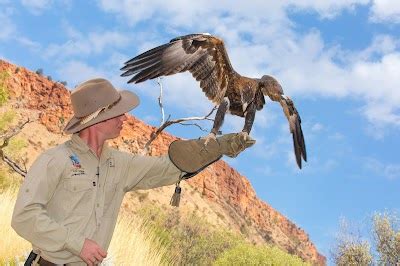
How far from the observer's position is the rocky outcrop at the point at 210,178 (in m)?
61.1

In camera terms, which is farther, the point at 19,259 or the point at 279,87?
the point at 19,259

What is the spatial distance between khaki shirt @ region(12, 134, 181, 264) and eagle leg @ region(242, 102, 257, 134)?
865 mm

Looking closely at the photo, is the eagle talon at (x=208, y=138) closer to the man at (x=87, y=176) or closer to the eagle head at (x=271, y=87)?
the man at (x=87, y=176)

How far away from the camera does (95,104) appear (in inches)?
160

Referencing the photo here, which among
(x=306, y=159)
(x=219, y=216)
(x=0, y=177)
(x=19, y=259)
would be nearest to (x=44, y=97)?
(x=219, y=216)

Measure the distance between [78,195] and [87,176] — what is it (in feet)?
0.45

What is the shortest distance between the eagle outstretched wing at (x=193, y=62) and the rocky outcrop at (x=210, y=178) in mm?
51294

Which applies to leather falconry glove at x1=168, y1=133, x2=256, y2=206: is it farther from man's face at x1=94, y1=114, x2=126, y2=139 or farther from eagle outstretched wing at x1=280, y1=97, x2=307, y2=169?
eagle outstretched wing at x1=280, y1=97, x2=307, y2=169

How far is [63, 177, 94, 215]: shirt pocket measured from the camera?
3982 mm

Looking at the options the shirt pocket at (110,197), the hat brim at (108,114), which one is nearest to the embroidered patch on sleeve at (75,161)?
the hat brim at (108,114)

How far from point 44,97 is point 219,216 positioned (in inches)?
871

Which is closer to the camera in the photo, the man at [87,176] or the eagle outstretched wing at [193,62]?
the man at [87,176]

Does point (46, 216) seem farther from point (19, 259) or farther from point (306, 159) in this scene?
point (19, 259)

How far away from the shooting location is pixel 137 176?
4410 millimetres
